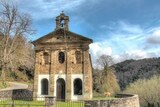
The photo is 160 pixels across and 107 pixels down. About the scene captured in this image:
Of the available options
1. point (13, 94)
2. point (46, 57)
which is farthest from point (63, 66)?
point (13, 94)

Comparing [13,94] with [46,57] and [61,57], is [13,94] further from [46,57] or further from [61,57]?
[61,57]

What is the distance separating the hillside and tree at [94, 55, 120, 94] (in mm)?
18269

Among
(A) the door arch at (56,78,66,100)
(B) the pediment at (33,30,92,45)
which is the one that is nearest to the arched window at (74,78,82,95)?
(A) the door arch at (56,78,66,100)

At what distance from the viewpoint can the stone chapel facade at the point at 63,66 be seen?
31.4 meters

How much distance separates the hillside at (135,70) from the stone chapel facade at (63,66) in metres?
44.4

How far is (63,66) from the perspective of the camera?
105 ft

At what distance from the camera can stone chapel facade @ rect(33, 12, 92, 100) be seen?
103ft

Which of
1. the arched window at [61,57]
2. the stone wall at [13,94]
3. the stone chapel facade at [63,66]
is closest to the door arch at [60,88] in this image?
the stone chapel facade at [63,66]

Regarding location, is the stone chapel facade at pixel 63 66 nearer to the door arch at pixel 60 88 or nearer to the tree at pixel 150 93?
the door arch at pixel 60 88

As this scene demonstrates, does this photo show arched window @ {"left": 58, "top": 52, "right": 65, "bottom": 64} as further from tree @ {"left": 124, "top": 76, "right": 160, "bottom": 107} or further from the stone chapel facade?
tree @ {"left": 124, "top": 76, "right": 160, "bottom": 107}

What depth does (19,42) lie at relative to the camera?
4703 cm

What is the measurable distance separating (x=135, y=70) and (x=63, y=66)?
57.0m

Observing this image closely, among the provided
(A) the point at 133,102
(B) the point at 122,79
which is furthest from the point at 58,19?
(B) the point at 122,79

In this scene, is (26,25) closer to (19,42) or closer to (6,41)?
(6,41)
